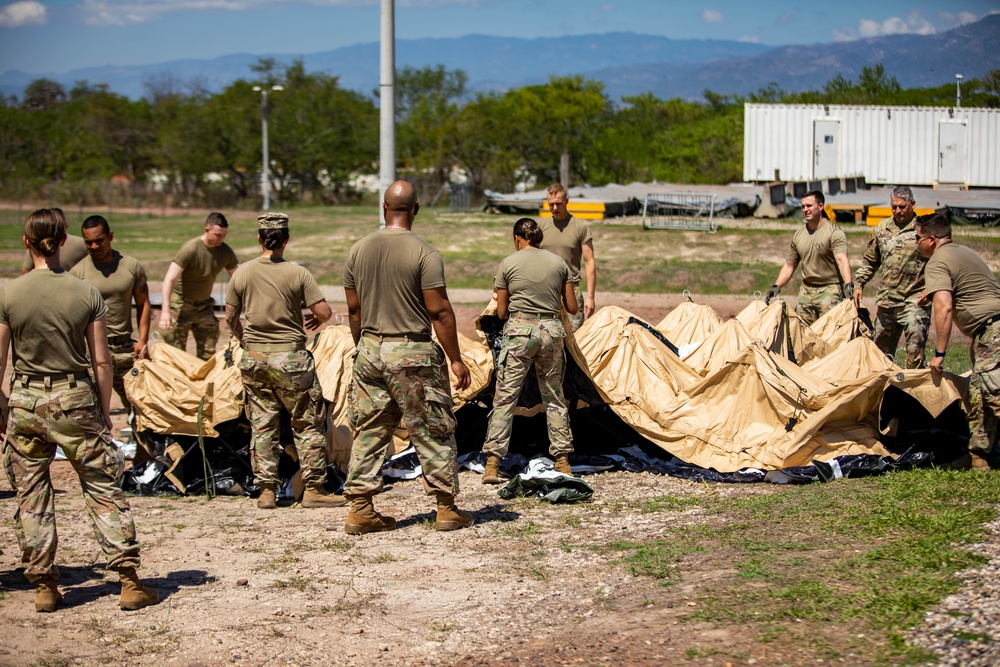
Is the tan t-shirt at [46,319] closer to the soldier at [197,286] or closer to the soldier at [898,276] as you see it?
the soldier at [197,286]

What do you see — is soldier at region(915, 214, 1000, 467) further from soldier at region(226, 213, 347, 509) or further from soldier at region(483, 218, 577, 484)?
soldier at region(226, 213, 347, 509)

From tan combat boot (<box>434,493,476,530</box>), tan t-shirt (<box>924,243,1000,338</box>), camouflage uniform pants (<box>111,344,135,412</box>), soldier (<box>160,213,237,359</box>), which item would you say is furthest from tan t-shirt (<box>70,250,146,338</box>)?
tan t-shirt (<box>924,243,1000,338</box>)

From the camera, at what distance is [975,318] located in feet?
23.4

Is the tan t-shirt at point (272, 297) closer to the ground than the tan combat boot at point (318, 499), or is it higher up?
higher up

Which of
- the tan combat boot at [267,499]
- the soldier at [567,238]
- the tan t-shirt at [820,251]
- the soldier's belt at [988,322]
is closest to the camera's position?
the soldier's belt at [988,322]

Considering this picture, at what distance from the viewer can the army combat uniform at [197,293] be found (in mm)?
9359

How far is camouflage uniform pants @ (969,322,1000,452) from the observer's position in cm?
698

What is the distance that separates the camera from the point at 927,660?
4.18 meters

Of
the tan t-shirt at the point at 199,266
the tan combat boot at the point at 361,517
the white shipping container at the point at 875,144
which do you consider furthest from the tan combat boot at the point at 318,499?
the white shipping container at the point at 875,144

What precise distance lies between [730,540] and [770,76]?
47635 millimetres

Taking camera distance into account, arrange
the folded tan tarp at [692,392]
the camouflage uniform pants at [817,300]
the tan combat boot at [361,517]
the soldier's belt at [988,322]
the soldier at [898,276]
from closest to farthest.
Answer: the tan combat boot at [361,517] → the soldier's belt at [988,322] → the folded tan tarp at [692,392] → the soldier at [898,276] → the camouflage uniform pants at [817,300]

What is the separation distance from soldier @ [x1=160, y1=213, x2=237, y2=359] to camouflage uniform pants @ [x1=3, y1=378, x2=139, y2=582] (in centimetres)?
407

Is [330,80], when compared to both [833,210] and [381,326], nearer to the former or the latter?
[833,210]

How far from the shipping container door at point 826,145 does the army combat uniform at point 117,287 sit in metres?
28.8
